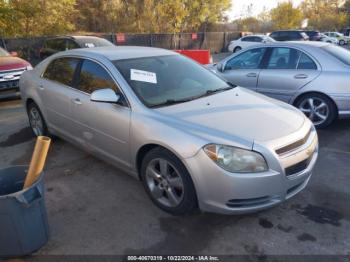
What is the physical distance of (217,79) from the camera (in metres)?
4.20

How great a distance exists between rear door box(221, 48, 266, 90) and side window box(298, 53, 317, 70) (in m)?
0.76

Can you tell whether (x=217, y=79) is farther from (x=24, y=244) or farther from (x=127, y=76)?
(x=24, y=244)

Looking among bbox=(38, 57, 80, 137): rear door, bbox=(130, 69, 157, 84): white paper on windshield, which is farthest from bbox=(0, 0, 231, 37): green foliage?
bbox=(130, 69, 157, 84): white paper on windshield

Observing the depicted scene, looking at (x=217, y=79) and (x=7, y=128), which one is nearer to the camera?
(x=217, y=79)

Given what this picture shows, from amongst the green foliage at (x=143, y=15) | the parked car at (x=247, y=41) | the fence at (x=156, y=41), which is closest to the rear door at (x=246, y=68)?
the fence at (x=156, y=41)

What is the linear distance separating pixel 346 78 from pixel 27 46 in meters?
14.1

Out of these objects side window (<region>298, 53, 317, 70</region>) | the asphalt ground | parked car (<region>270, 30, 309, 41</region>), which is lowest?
the asphalt ground

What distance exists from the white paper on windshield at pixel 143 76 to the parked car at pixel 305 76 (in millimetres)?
3094

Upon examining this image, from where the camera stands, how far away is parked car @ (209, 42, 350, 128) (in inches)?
209

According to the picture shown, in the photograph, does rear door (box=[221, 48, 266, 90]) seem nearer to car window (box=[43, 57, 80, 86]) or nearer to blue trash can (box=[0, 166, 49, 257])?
car window (box=[43, 57, 80, 86])

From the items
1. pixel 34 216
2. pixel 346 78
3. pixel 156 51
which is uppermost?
pixel 156 51

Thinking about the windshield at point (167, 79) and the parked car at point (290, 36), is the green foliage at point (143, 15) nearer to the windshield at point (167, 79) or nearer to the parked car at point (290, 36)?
the parked car at point (290, 36)

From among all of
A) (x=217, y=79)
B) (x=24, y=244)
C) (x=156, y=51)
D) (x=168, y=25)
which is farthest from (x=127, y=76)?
(x=168, y=25)

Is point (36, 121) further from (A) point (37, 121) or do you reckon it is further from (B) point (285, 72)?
(B) point (285, 72)
